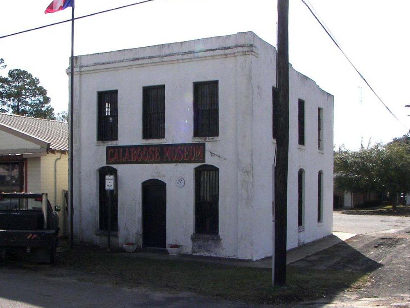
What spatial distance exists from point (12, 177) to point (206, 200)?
330 inches

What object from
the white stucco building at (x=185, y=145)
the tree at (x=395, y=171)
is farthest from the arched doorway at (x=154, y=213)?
the tree at (x=395, y=171)

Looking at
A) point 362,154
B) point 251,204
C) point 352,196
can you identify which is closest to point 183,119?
point 251,204

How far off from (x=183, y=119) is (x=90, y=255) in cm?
499

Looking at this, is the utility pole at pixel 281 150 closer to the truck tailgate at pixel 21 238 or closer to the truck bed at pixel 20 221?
the truck tailgate at pixel 21 238

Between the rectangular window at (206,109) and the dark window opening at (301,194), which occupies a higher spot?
the rectangular window at (206,109)

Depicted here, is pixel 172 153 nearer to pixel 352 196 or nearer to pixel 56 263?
pixel 56 263

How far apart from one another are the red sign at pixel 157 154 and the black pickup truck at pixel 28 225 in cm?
366

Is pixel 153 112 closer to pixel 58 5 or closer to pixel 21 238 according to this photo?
pixel 58 5

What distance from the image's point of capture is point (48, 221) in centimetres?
1385

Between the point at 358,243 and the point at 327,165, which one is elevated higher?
the point at 327,165

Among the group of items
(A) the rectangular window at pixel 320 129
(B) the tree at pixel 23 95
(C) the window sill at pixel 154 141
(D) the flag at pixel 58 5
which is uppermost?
(B) the tree at pixel 23 95

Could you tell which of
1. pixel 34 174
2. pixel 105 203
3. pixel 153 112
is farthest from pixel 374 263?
pixel 34 174

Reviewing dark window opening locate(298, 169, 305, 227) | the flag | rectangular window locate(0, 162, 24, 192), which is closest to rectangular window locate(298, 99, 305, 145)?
dark window opening locate(298, 169, 305, 227)

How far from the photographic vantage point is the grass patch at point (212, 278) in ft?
34.5
